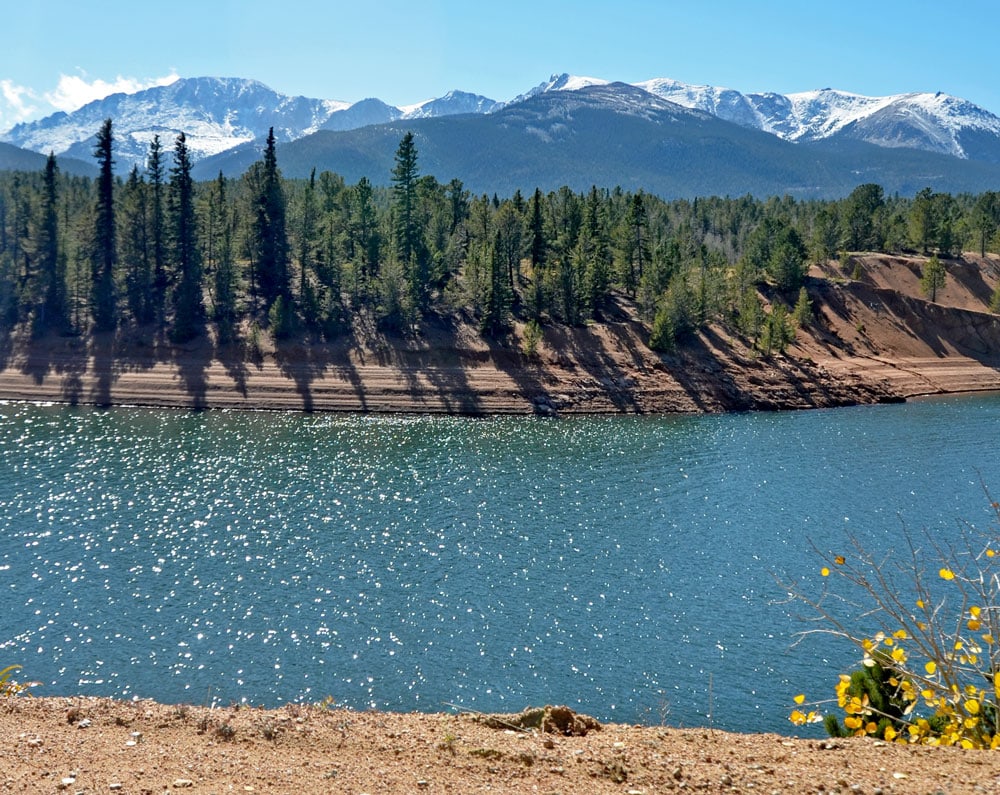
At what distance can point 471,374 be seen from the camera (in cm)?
9094

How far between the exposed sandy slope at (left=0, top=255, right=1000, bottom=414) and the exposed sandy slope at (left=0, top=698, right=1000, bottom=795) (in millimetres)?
67807

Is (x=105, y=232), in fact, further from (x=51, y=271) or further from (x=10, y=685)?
(x=10, y=685)

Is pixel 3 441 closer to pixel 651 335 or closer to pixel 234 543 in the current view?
pixel 234 543

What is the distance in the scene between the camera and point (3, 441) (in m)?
68.3

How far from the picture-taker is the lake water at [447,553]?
3036cm

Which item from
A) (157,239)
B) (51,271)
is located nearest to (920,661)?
(157,239)

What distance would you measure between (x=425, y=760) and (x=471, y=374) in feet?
247

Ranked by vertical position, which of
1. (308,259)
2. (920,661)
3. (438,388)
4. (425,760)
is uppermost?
(308,259)

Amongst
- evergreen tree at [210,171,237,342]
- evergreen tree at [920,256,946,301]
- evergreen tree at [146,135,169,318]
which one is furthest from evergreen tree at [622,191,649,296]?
evergreen tree at [146,135,169,318]

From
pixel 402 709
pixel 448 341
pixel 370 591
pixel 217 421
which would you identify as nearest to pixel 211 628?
pixel 370 591

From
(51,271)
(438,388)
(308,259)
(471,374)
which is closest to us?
(438,388)

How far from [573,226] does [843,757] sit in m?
108

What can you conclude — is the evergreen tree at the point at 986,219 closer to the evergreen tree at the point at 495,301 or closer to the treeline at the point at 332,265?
the treeline at the point at 332,265

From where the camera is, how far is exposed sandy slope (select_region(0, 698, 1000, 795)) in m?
13.6
